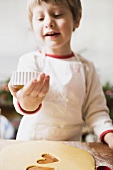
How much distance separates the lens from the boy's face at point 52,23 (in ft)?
2.35

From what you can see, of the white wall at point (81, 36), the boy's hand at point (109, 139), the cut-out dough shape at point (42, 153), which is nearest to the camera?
the cut-out dough shape at point (42, 153)

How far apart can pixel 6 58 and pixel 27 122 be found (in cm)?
150

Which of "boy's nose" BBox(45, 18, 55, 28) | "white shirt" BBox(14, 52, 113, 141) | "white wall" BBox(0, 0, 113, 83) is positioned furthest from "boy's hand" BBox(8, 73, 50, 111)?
"white wall" BBox(0, 0, 113, 83)

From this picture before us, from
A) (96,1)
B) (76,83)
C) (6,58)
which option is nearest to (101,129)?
(76,83)

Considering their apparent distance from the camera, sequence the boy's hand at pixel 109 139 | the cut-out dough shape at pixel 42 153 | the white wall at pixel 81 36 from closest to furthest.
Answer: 1. the cut-out dough shape at pixel 42 153
2. the boy's hand at pixel 109 139
3. the white wall at pixel 81 36

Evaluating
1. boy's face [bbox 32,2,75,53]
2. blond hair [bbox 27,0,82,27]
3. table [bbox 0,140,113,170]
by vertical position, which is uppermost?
blond hair [bbox 27,0,82,27]

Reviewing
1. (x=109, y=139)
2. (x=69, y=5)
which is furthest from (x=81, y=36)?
(x=109, y=139)

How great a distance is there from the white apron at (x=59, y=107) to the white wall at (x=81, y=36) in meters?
1.45

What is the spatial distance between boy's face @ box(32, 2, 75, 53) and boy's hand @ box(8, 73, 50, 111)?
0.59 feet

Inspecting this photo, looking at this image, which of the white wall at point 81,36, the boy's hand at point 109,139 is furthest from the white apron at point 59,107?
the white wall at point 81,36

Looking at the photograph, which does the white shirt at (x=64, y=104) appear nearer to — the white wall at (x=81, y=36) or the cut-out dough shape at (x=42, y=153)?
the cut-out dough shape at (x=42, y=153)

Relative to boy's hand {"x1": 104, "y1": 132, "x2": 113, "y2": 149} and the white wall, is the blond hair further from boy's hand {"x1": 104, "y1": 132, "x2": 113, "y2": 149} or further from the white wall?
the white wall

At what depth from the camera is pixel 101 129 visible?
735 mm

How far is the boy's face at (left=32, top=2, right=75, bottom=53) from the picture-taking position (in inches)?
28.2
